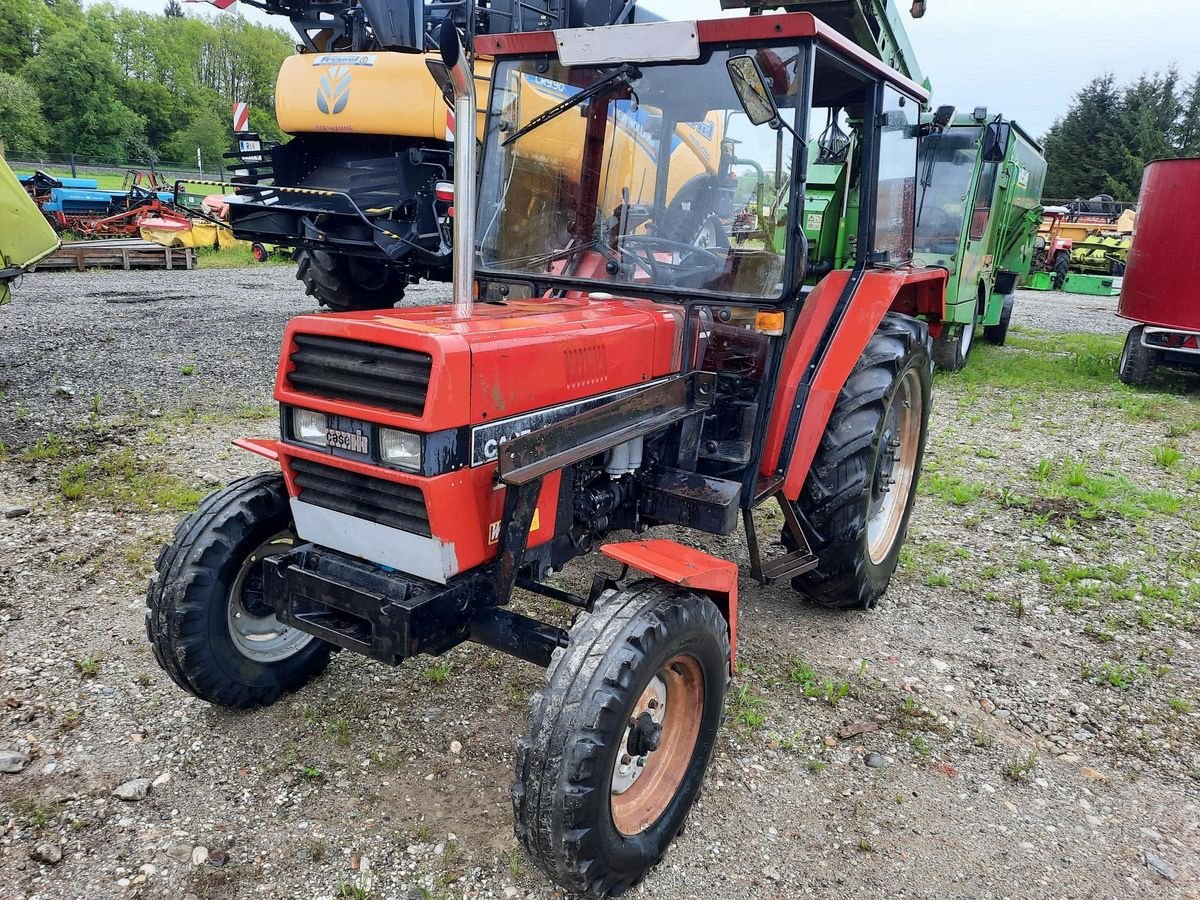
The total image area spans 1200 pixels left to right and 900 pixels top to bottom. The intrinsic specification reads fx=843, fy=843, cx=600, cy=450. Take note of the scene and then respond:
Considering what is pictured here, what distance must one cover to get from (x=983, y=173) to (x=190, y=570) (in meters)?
9.00

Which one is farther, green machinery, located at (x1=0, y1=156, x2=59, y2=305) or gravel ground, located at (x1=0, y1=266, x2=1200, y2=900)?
green machinery, located at (x1=0, y1=156, x2=59, y2=305)

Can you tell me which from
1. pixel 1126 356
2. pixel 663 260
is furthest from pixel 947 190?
pixel 663 260

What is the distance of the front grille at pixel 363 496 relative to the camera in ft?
7.59

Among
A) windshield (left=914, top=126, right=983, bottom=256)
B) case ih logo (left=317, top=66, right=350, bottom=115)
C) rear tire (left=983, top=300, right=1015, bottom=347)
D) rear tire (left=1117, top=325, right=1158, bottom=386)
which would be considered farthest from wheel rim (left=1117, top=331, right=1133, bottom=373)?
case ih logo (left=317, top=66, right=350, bottom=115)

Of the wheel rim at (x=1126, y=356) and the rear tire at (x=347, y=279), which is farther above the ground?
the rear tire at (x=347, y=279)

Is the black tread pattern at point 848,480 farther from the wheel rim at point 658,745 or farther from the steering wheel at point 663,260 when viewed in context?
the wheel rim at point 658,745

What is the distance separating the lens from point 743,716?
3.09m

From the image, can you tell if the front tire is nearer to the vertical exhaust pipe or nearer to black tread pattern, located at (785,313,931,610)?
black tread pattern, located at (785,313,931,610)

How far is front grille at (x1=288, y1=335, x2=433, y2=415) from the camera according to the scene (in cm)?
222

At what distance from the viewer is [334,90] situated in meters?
7.35

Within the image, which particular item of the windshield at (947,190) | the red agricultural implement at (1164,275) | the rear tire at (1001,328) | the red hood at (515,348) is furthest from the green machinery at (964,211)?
A: the red hood at (515,348)

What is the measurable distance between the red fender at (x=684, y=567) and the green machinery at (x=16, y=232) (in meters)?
6.23

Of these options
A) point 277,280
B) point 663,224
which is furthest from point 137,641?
point 277,280

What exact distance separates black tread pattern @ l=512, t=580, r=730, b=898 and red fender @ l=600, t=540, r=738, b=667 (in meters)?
0.14
